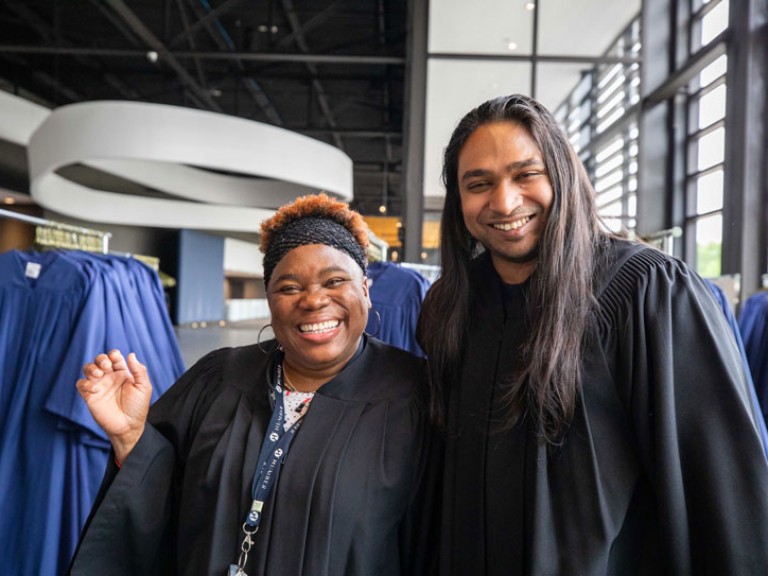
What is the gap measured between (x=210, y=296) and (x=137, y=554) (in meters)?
14.8

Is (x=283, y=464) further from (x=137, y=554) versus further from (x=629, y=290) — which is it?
(x=629, y=290)

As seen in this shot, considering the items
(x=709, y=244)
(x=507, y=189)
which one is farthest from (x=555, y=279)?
(x=709, y=244)

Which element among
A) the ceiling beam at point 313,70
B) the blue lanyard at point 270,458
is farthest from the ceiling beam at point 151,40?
the blue lanyard at point 270,458

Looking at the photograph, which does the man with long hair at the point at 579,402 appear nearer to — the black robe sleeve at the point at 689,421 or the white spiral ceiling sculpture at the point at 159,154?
the black robe sleeve at the point at 689,421

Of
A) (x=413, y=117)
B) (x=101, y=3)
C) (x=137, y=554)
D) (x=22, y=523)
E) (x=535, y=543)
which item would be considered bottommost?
(x=22, y=523)

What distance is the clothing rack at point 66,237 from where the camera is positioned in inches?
105

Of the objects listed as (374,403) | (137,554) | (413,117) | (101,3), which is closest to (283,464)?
(374,403)

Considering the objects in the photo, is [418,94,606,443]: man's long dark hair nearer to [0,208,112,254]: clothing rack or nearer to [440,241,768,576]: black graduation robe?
[440,241,768,576]: black graduation robe

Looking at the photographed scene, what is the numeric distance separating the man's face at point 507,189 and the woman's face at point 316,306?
Result: 339 mm

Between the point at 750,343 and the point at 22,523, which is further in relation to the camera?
the point at 750,343

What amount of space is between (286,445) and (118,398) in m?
0.43

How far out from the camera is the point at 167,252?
47.3 feet

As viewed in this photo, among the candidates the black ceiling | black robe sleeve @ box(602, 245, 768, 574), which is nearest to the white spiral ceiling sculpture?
the black ceiling

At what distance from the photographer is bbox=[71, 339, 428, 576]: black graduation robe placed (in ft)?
4.08
